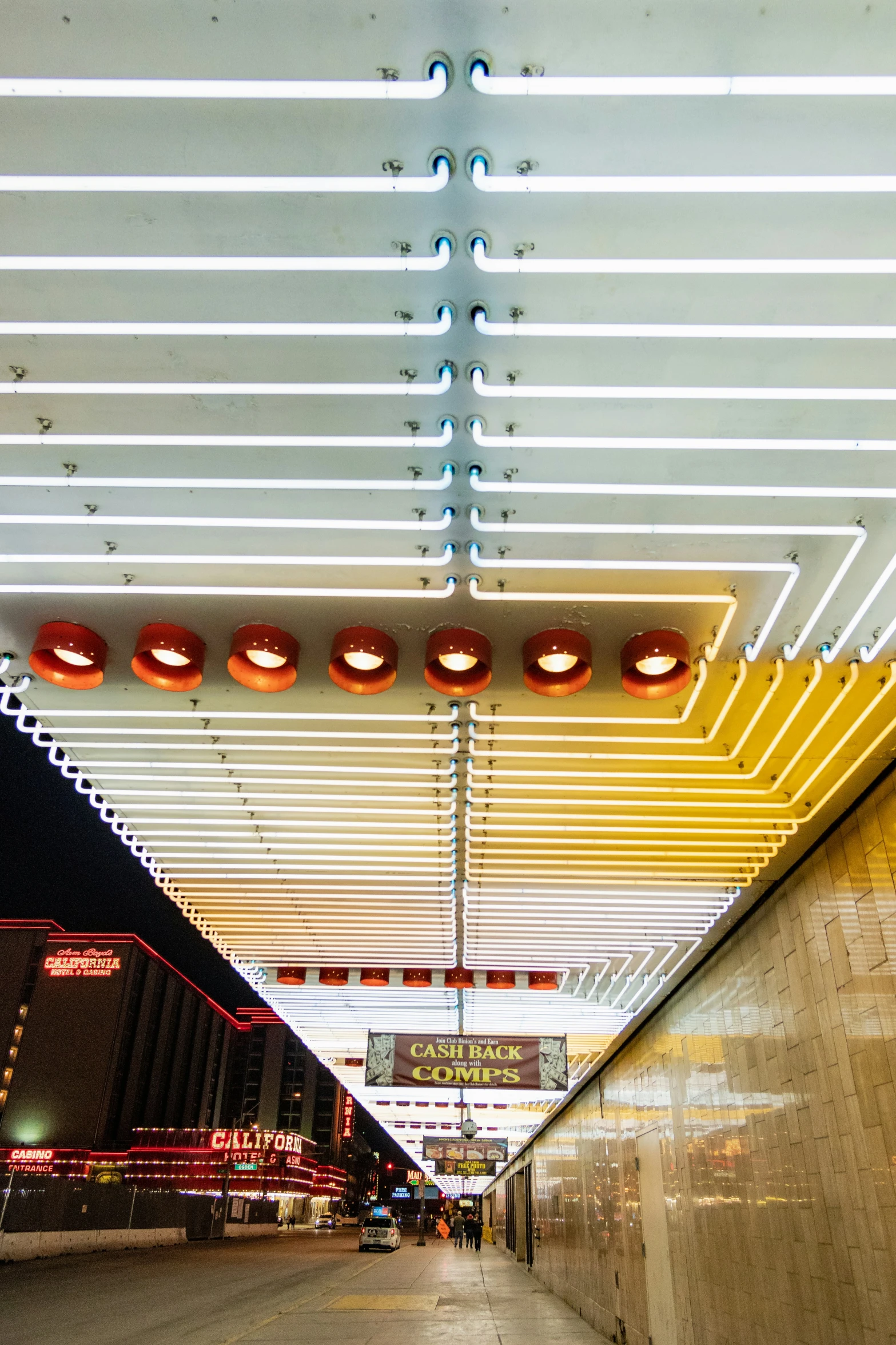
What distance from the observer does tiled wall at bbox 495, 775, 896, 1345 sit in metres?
5.42

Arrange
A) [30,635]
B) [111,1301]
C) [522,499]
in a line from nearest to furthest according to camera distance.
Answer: [522,499]
[30,635]
[111,1301]

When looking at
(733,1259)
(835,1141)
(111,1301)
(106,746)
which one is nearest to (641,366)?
(106,746)

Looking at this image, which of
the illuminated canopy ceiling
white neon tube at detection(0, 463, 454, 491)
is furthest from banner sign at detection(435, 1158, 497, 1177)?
white neon tube at detection(0, 463, 454, 491)

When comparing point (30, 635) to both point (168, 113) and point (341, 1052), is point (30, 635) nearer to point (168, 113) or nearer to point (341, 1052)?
point (168, 113)

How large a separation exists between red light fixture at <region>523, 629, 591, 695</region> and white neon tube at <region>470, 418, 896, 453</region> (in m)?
1.23

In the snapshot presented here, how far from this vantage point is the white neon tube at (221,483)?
12.9 feet

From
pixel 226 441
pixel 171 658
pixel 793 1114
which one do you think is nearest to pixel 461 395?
pixel 226 441

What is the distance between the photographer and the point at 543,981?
10492mm

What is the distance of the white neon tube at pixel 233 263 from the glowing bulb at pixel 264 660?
224cm

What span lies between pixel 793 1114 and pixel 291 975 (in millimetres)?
6437

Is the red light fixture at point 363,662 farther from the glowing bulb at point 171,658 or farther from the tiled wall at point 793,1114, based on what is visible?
the tiled wall at point 793,1114

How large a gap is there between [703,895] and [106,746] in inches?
212

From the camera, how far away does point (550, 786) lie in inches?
245

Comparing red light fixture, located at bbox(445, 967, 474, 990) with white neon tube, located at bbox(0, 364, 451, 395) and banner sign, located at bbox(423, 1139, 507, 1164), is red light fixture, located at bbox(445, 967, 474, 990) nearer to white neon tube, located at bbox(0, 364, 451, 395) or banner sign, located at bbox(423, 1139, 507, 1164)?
white neon tube, located at bbox(0, 364, 451, 395)
